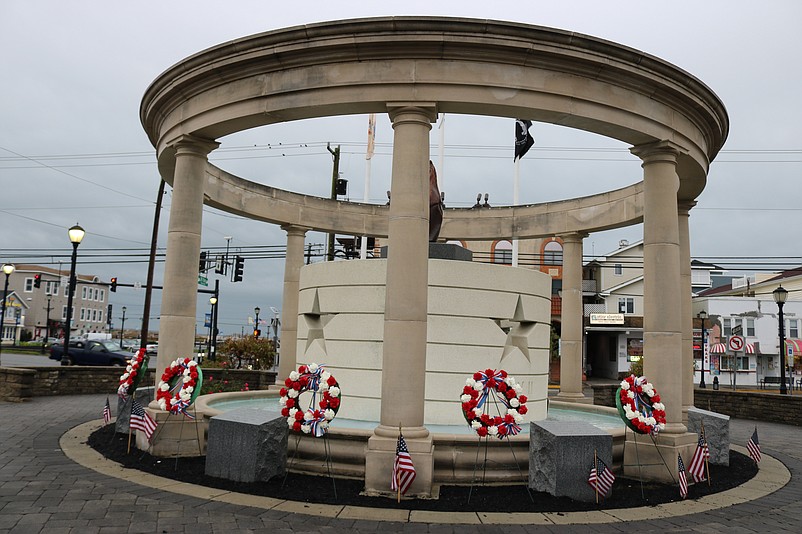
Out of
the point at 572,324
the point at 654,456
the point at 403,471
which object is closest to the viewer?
the point at 403,471

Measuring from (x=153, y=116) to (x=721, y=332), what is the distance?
45807mm

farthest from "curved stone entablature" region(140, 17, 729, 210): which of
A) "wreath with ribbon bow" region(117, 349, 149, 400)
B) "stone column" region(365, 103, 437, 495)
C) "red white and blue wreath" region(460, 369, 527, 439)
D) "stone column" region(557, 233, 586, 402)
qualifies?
"stone column" region(557, 233, 586, 402)

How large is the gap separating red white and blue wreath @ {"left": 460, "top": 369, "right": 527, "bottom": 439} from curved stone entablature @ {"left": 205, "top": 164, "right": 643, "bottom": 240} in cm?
949

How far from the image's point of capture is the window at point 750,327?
4606 cm

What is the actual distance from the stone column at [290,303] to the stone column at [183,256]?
20.5ft

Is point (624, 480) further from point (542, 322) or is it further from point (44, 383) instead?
point (44, 383)

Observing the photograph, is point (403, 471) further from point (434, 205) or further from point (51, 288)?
point (51, 288)

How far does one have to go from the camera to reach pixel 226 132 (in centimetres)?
1146

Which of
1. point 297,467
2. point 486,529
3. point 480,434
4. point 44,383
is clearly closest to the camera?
point 486,529

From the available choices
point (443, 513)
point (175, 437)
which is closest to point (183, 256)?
point (175, 437)

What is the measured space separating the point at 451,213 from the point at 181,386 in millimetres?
12427

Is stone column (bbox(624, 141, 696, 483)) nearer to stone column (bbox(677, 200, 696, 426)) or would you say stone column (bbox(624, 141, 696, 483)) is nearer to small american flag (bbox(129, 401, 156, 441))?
stone column (bbox(677, 200, 696, 426))

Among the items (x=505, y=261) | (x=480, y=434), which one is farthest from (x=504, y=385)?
(x=505, y=261)

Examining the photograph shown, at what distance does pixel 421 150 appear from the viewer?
30.9ft
